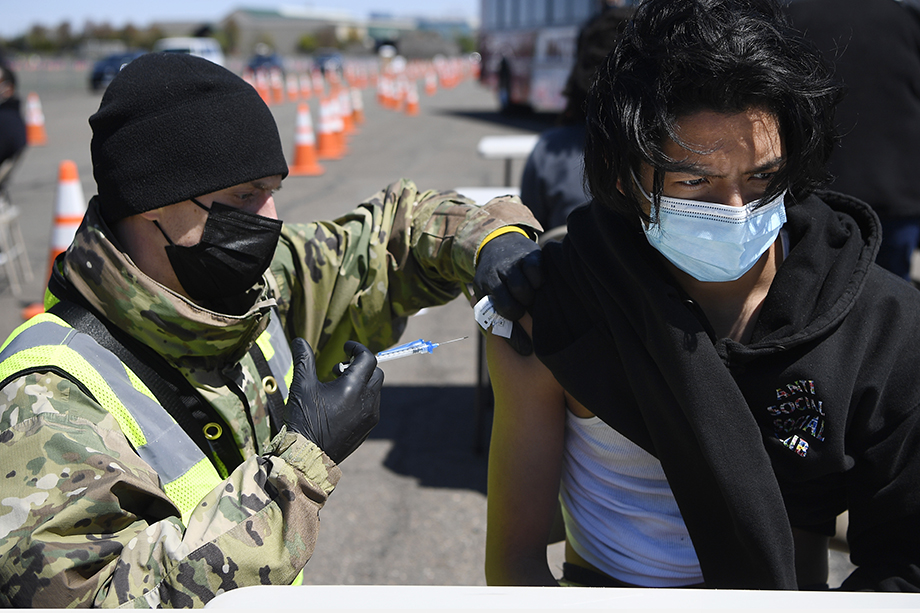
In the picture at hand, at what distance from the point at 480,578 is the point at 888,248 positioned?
86.9 inches

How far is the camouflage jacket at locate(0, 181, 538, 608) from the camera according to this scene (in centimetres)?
117

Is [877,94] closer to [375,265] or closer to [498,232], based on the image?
[498,232]

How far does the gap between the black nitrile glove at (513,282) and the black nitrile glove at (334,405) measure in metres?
0.31

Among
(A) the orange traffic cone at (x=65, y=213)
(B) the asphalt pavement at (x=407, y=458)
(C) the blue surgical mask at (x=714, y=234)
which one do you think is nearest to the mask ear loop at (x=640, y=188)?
(C) the blue surgical mask at (x=714, y=234)

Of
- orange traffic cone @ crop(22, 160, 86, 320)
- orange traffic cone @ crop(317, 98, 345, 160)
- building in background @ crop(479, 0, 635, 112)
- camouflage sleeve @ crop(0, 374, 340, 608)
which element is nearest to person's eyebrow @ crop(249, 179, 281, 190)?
camouflage sleeve @ crop(0, 374, 340, 608)

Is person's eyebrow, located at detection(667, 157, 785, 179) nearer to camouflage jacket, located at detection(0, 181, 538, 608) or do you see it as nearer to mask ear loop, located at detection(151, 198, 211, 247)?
camouflage jacket, located at detection(0, 181, 538, 608)

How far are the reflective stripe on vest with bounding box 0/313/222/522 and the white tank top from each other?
2.67 feet

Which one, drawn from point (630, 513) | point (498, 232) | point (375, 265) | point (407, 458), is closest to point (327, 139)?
point (407, 458)

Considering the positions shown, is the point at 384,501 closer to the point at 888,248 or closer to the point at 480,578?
the point at 480,578

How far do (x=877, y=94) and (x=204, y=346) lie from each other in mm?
2784

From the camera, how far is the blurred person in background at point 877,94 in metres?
2.93

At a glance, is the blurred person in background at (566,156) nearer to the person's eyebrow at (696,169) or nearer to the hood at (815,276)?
the hood at (815,276)

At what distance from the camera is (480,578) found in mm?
2895

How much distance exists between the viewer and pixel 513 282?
1.63 m
